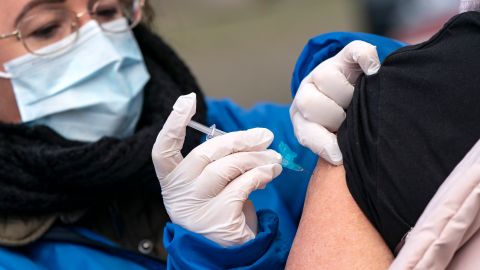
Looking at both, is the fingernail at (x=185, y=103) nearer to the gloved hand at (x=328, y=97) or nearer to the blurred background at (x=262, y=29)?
the gloved hand at (x=328, y=97)

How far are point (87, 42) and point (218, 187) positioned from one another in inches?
31.3

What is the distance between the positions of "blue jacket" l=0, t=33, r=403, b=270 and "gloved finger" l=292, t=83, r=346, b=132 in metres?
0.19

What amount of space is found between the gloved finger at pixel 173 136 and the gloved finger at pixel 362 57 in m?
0.31

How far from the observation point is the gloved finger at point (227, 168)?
137 centimetres

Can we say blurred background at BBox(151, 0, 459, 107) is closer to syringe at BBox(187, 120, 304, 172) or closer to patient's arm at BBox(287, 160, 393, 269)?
syringe at BBox(187, 120, 304, 172)

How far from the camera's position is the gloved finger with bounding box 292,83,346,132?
1406mm

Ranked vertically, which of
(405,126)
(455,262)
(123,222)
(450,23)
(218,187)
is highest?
(450,23)

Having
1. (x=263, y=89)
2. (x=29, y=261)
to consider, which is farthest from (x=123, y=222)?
(x=263, y=89)

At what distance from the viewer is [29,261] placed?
71.1 inches

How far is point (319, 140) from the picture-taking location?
138 cm

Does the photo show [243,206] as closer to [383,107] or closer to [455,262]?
[383,107]

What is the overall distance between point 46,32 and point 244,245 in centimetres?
93

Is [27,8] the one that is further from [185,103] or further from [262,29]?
[262,29]

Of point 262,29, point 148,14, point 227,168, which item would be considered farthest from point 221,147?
point 262,29
